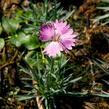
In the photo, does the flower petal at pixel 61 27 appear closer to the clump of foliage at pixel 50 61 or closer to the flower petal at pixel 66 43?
the flower petal at pixel 66 43

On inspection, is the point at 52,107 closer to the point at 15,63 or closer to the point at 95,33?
the point at 15,63

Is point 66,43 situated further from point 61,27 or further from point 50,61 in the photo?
point 50,61

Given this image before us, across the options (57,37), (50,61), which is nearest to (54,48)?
(57,37)

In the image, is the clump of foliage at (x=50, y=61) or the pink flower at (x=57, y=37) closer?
the pink flower at (x=57, y=37)

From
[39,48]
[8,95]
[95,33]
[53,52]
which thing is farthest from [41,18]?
[53,52]

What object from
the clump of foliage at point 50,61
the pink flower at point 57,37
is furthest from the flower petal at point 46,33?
the clump of foliage at point 50,61

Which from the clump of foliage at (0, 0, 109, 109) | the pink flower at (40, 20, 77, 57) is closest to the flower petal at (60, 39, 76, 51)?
the pink flower at (40, 20, 77, 57)

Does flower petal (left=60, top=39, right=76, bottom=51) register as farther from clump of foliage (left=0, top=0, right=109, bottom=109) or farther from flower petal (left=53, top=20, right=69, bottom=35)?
clump of foliage (left=0, top=0, right=109, bottom=109)
